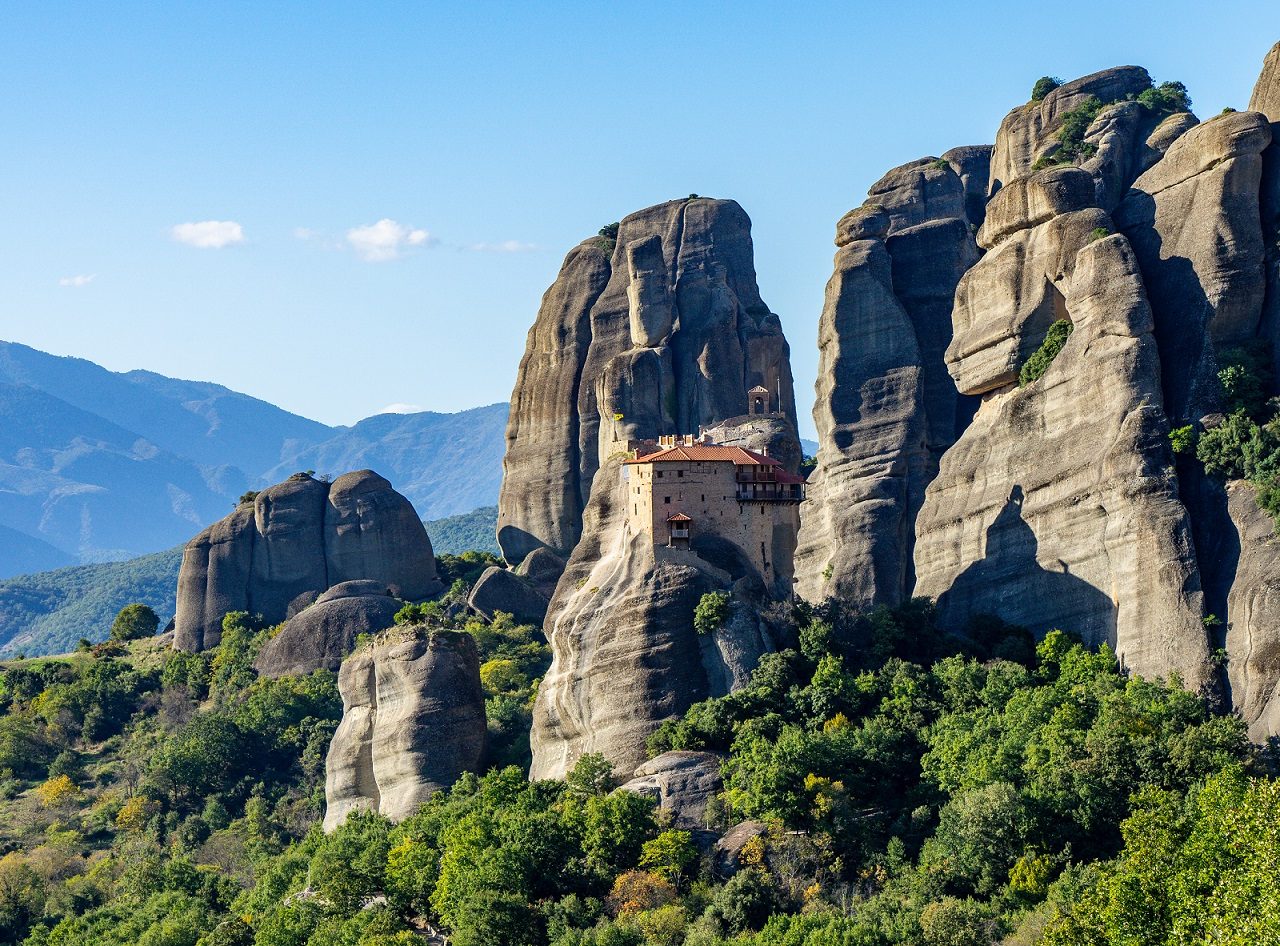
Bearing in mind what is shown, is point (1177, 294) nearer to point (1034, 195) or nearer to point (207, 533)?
point (1034, 195)

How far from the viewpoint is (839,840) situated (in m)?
66.1

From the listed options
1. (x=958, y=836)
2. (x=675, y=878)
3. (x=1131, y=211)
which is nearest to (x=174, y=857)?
(x=675, y=878)

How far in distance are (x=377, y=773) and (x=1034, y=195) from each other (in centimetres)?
3108

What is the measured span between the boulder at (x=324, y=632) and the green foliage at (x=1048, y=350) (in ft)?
136

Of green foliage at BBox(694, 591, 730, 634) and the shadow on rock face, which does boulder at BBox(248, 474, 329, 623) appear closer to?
green foliage at BBox(694, 591, 730, 634)

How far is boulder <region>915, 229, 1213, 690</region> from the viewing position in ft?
223

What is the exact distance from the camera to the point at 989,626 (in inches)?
2953

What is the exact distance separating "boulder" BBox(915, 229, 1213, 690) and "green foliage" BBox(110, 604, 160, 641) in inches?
2457

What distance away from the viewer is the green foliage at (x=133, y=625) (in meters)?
128

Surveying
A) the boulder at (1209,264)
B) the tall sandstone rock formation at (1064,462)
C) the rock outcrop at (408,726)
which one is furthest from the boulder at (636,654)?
the boulder at (1209,264)

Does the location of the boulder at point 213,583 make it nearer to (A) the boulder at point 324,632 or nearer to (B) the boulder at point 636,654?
(A) the boulder at point 324,632

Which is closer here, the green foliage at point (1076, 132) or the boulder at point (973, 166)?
the green foliage at point (1076, 132)

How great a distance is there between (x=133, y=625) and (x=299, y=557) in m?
15.9

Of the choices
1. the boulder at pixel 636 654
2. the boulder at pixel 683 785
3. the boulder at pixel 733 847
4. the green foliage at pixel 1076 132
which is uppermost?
the green foliage at pixel 1076 132
